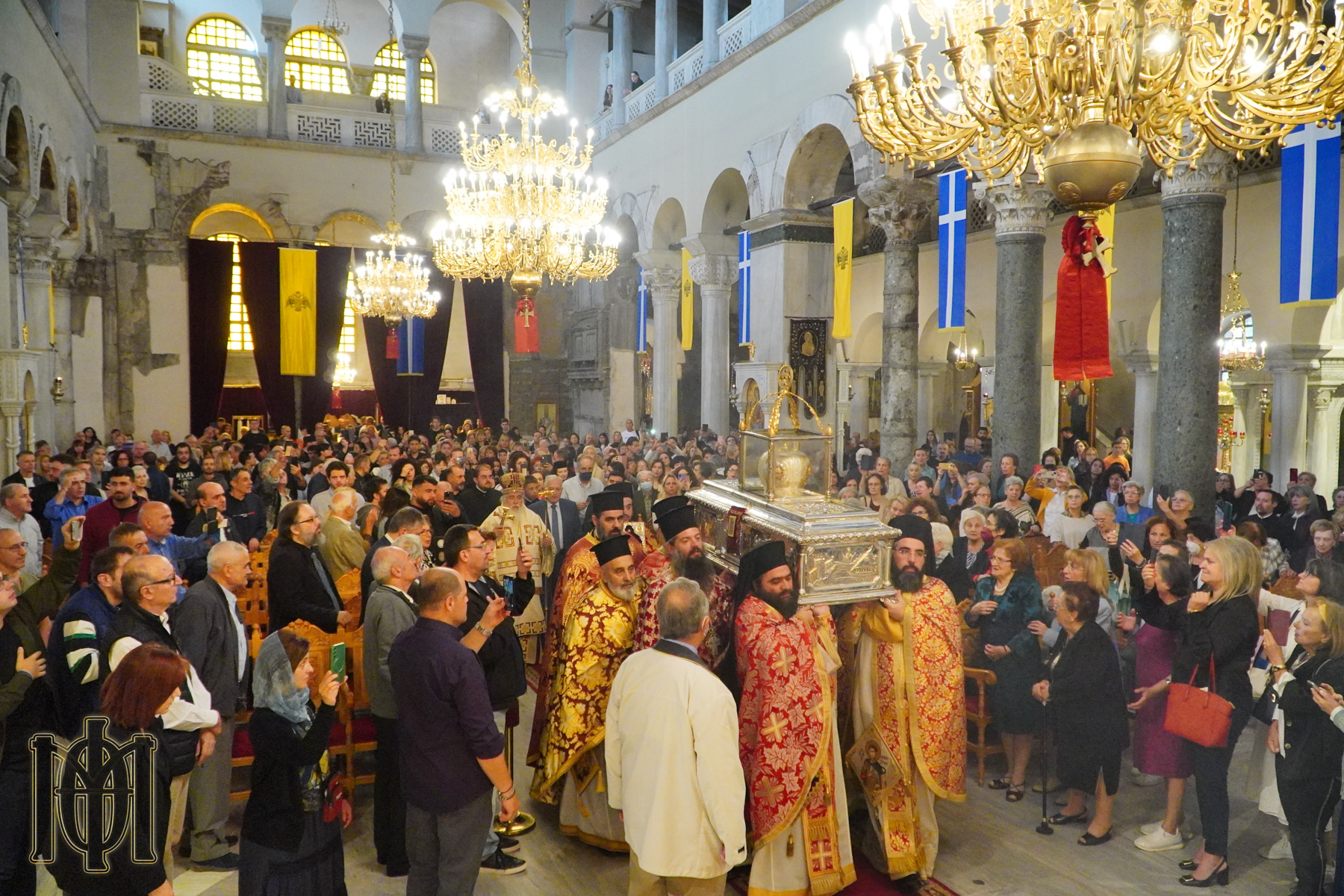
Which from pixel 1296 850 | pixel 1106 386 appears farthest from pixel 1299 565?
pixel 1106 386

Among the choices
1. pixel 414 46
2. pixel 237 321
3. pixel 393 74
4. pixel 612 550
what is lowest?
pixel 612 550

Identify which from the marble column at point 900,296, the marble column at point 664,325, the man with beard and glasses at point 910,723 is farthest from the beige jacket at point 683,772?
the marble column at point 664,325

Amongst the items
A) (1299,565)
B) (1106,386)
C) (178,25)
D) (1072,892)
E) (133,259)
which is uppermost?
(178,25)

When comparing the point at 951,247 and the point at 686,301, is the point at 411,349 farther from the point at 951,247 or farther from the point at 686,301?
the point at 951,247

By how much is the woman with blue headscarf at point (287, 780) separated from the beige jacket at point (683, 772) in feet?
3.44

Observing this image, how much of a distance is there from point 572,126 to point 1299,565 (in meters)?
8.03

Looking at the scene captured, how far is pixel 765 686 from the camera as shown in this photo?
388 cm

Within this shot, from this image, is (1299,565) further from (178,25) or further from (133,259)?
(178,25)

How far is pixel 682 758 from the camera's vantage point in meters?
3.35

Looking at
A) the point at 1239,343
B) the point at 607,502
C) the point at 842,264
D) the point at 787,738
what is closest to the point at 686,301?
the point at 842,264

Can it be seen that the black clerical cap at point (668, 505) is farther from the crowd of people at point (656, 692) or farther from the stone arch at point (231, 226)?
the stone arch at point (231, 226)

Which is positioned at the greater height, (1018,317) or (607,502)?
(1018,317)

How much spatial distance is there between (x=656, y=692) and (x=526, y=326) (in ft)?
32.0

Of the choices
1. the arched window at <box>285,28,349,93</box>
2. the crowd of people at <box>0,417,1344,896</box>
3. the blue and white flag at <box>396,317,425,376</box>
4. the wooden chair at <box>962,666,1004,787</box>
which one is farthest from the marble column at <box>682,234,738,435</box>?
the arched window at <box>285,28,349,93</box>
